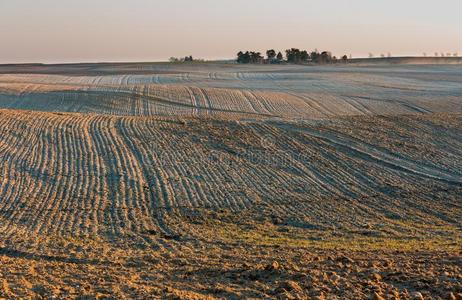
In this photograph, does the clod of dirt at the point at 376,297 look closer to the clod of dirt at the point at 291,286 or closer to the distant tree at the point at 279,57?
the clod of dirt at the point at 291,286

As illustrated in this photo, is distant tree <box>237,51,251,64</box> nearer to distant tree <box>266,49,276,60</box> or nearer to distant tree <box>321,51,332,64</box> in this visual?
distant tree <box>266,49,276,60</box>

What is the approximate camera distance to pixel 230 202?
18328 millimetres

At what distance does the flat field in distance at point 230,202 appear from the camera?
9.60 m

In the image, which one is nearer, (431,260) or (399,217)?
(431,260)

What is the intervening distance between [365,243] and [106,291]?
21.9 feet

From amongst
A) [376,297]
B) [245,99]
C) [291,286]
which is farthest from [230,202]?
[245,99]

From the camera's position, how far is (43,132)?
2789 cm

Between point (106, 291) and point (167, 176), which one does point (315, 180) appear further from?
point (106, 291)

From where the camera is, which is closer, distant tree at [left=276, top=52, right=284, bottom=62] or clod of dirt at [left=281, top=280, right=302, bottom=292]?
clod of dirt at [left=281, top=280, right=302, bottom=292]

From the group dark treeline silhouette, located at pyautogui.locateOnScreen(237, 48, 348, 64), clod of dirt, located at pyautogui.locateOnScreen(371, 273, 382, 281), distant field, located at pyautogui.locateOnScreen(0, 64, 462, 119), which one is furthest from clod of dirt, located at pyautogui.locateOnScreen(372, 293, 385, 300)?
dark treeline silhouette, located at pyautogui.locateOnScreen(237, 48, 348, 64)

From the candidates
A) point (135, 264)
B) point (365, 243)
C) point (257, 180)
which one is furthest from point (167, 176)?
point (135, 264)

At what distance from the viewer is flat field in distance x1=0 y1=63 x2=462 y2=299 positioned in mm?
9602

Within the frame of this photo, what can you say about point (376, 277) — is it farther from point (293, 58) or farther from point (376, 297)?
point (293, 58)

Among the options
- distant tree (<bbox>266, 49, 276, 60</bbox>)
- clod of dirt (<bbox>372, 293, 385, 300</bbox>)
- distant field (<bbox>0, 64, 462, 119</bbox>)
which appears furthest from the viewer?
distant tree (<bbox>266, 49, 276, 60</bbox>)
